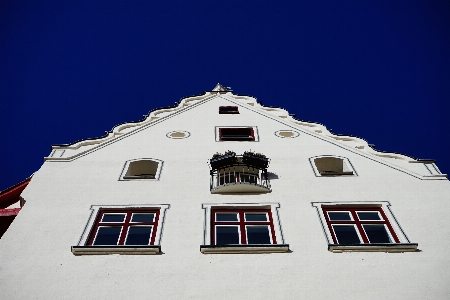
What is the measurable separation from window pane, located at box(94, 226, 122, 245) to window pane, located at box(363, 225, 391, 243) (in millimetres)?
5854

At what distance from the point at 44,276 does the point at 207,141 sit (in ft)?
26.3

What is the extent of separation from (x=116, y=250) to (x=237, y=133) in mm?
8206

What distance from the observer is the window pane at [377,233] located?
13020 mm

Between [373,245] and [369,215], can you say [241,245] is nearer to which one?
[373,245]

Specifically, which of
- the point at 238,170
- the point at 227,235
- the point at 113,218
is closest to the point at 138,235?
the point at 113,218

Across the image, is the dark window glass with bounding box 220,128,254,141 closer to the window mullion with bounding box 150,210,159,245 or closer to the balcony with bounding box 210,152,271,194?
the balcony with bounding box 210,152,271,194

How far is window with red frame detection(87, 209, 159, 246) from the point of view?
12930 millimetres

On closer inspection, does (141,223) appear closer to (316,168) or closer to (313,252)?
(313,252)

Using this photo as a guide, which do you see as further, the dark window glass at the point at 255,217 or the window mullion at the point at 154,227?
the dark window glass at the point at 255,217

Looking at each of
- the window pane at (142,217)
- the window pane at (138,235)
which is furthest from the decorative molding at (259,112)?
the window pane at (138,235)

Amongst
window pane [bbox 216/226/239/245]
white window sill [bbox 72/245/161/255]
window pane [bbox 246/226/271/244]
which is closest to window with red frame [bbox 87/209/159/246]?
white window sill [bbox 72/245/161/255]

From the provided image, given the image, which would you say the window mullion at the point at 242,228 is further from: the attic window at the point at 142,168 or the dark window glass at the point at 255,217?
the attic window at the point at 142,168

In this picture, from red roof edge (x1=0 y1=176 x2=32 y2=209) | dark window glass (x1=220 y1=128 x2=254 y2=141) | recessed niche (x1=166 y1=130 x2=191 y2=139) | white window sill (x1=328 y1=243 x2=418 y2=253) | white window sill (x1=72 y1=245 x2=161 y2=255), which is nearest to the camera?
white window sill (x1=72 y1=245 x2=161 y2=255)

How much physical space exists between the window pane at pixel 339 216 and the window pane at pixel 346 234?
1.11 feet
